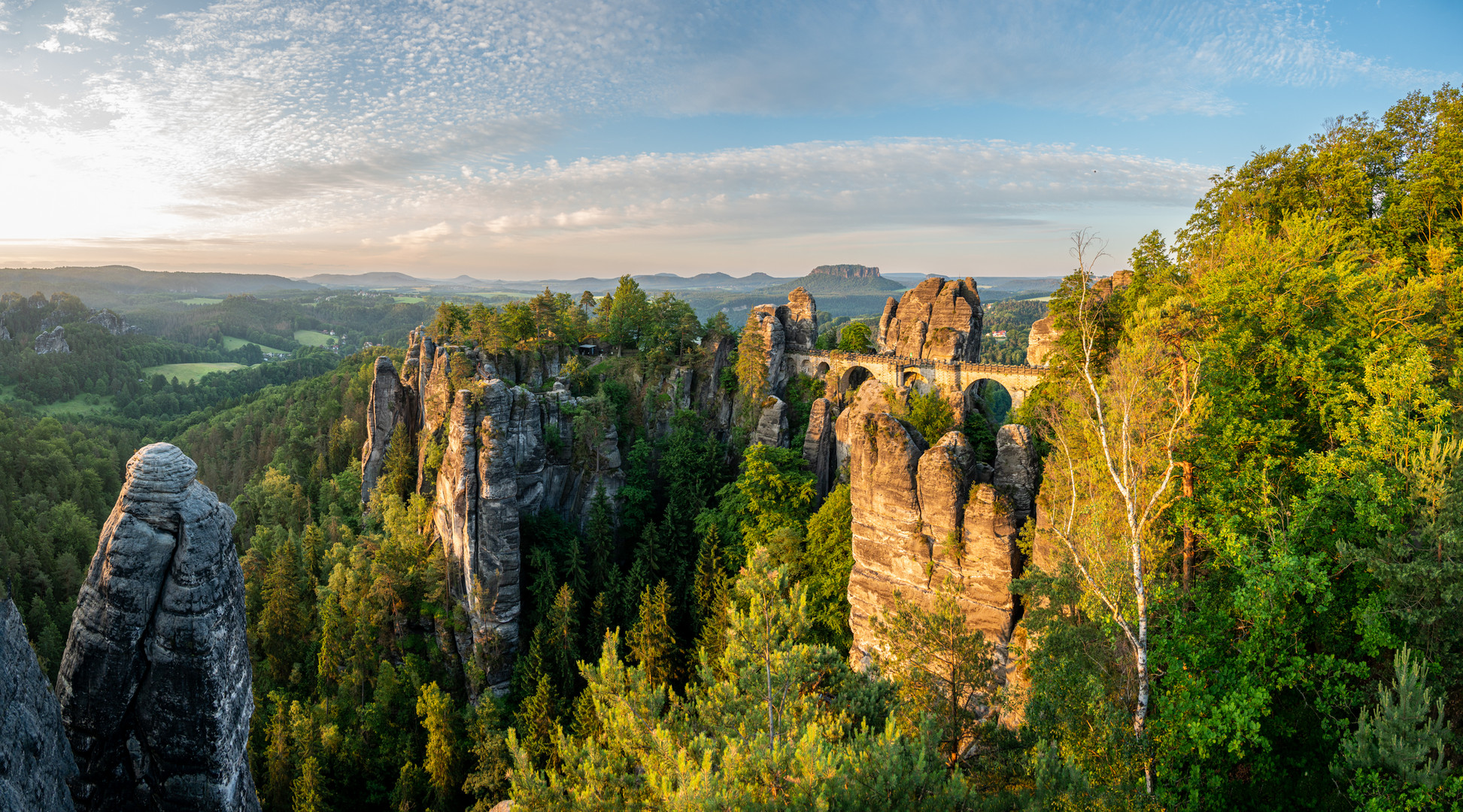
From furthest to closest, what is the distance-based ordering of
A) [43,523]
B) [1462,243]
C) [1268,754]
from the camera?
[43,523] → [1462,243] → [1268,754]

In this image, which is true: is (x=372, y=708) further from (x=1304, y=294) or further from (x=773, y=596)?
(x=1304, y=294)

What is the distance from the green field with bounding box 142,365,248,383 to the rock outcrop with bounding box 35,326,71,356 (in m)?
13.6

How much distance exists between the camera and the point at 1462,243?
21.4 m

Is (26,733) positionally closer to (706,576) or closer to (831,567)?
(831,567)

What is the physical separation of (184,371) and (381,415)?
15403 cm

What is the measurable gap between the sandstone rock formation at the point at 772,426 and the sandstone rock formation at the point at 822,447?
3.49 meters

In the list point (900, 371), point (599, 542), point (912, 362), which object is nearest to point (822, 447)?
point (900, 371)

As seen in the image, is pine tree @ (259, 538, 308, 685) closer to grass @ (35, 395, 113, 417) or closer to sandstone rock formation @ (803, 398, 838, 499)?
sandstone rock formation @ (803, 398, 838, 499)

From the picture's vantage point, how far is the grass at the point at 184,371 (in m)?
144

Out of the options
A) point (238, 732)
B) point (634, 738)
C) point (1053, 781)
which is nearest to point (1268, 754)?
point (1053, 781)

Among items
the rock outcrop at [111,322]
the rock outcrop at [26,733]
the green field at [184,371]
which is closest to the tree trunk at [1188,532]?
the rock outcrop at [26,733]

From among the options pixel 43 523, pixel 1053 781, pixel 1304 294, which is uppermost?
pixel 1304 294

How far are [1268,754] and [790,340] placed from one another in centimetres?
3945

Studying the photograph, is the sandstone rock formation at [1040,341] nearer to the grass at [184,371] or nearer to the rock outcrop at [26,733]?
the rock outcrop at [26,733]
